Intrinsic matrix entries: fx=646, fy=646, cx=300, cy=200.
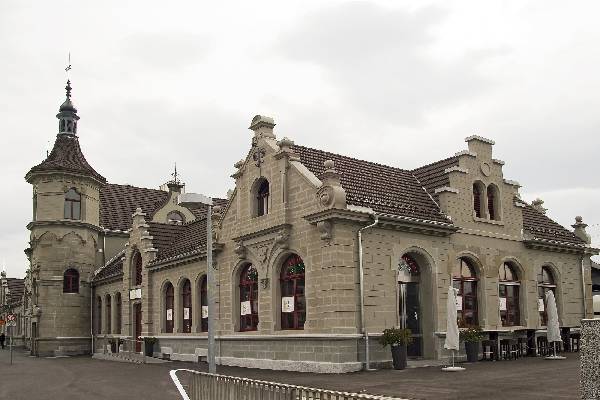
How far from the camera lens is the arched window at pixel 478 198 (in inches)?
973

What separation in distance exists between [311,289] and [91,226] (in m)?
23.5

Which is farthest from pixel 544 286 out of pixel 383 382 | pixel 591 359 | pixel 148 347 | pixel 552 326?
pixel 591 359

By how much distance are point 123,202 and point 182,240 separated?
50.8 ft

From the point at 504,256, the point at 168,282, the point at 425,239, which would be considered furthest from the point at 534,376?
the point at 168,282

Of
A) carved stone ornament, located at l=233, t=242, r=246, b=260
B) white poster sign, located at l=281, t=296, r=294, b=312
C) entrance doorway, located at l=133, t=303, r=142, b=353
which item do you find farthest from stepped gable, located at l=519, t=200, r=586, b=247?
entrance doorway, located at l=133, t=303, r=142, b=353

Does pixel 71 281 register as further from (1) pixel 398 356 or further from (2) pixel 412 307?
(1) pixel 398 356

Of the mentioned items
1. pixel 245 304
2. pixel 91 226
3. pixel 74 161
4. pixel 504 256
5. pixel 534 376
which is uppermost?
pixel 74 161

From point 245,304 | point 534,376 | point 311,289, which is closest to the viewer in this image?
point 534,376

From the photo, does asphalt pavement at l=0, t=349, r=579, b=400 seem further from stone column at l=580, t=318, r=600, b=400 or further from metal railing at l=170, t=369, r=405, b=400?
stone column at l=580, t=318, r=600, b=400

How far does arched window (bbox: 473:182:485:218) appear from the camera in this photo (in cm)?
2470

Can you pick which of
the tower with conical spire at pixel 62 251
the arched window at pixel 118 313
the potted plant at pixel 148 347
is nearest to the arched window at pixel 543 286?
the potted plant at pixel 148 347

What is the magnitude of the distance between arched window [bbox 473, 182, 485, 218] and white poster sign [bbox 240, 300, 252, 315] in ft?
30.5

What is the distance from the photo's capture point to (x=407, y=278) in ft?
72.8

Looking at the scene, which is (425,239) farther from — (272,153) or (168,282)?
(168,282)
